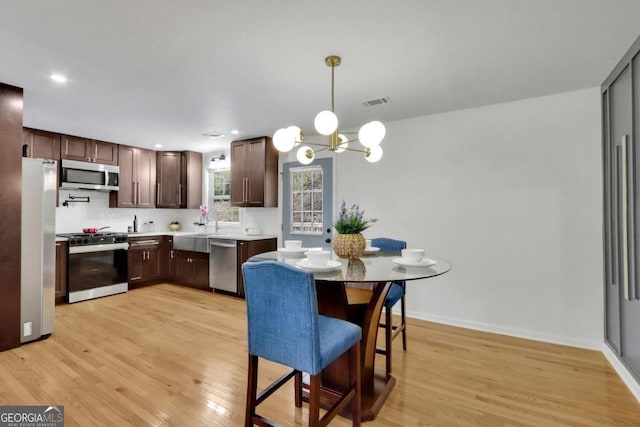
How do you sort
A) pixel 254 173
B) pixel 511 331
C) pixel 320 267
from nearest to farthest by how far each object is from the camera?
pixel 320 267
pixel 511 331
pixel 254 173

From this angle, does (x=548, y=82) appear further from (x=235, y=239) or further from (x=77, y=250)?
(x=77, y=250)

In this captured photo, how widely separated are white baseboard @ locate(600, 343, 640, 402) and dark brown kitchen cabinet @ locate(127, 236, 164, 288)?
19.5 ft

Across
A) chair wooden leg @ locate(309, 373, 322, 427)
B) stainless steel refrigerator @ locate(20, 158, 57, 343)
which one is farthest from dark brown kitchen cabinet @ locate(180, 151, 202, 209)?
chair wooden leg @ locate(309, 373, 322, 427)

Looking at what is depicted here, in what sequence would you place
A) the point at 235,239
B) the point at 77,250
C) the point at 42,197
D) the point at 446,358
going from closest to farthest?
1. the point at 446,358
2. the point at 42,197
3. the point at 77,250
4. the point at 235,239

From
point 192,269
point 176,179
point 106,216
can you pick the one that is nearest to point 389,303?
point 192,269

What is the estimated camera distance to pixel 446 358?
107 inches

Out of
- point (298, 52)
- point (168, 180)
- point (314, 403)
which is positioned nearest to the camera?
point (314, 403)

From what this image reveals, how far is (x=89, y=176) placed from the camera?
4.70 metres

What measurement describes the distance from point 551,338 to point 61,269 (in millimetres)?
5904

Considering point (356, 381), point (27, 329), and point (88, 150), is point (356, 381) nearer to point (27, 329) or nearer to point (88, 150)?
point (27, 329)

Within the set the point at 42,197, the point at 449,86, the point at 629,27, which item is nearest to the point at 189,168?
the point at 42,197

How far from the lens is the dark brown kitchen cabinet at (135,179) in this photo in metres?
5.17

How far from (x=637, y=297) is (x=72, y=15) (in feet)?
13.8

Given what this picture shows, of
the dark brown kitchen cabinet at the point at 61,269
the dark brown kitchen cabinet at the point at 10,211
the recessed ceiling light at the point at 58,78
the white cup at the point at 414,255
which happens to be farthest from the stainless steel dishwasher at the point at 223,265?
the white cup at the point at 414,255
